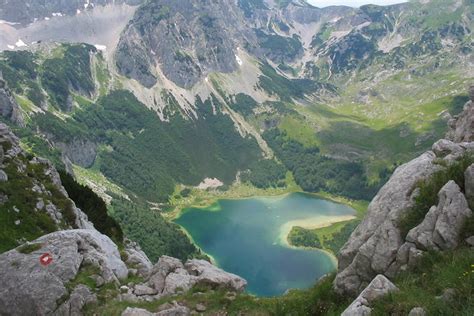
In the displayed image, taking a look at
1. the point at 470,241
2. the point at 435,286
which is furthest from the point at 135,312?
the point at 470,241

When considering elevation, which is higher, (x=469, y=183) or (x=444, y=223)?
(x=469, y=183)

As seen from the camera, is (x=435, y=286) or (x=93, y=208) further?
(x=93, y=208)

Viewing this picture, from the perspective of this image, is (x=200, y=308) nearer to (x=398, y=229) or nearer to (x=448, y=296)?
(x=398, y=229)

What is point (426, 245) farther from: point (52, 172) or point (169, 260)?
point (52, 172)

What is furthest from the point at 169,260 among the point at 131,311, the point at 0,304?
the point at 0,304

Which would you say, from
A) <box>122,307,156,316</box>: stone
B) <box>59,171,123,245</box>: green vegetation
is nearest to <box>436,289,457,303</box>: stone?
<box>122,307,156,316</box>: stone

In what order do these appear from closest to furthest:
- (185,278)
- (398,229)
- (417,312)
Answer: (417,312), (398,229), (185,278)

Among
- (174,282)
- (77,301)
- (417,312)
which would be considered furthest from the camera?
(174,282)

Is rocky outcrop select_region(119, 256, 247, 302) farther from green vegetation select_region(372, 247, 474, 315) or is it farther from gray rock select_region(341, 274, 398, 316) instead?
green vegetation select_region(372, 247, 474, 315)
